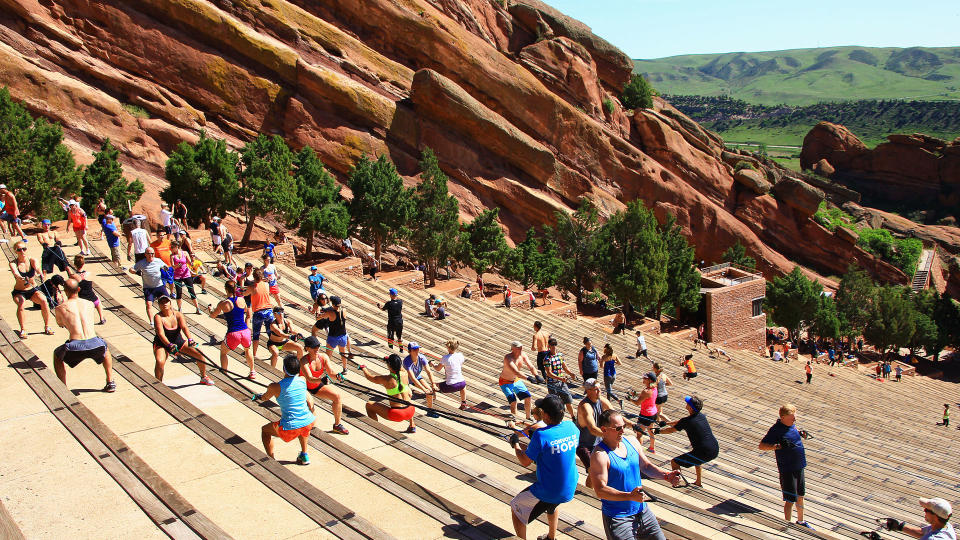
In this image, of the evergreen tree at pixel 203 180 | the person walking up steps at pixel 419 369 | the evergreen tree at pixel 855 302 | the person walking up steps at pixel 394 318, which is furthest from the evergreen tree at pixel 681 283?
the person walking up steps at pixel 419 369

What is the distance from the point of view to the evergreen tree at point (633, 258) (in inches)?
1414

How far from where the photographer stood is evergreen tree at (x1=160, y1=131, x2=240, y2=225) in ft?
94.6

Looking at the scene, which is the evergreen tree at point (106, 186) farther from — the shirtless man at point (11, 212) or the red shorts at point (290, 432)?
the red shorts at point (290, 432)

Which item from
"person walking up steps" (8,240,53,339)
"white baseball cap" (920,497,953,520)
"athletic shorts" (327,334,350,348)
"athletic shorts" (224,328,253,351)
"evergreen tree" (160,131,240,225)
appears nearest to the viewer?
"white baseball cap" (920,497,953,520)

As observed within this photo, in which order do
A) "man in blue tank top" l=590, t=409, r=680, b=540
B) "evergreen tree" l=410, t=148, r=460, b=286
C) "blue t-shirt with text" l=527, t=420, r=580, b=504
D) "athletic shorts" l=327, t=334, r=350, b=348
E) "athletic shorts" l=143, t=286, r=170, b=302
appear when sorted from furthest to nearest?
"evergreen tree" l=410, t=148, r=460, b=286 < "athletic shorts" l=143, t=286, r=170, b=302 < "athletic shorts" l=327, t=334, r=350, b=348 < "blue t-shirt with text" l=527, t=420, r=580, b=504 < "man in blue tank top" l=590, t=409, r=680, b=540

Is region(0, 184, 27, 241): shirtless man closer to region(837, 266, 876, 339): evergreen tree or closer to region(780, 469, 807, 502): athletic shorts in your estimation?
region(780, 469, 807, 502): athletic shorts

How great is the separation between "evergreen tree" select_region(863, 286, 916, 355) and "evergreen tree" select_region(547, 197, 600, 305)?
23.6 metres

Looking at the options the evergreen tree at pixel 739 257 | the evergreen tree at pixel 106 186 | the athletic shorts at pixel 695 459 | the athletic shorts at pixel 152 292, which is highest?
the athletic shorts at pixel 695 459

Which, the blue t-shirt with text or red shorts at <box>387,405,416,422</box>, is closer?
the blue t-shirt with text

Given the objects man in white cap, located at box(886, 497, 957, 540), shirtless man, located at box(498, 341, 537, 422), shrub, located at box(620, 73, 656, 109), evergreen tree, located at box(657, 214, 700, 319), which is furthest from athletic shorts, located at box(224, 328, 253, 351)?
shrub, located at box(620, 73, 656, 109)

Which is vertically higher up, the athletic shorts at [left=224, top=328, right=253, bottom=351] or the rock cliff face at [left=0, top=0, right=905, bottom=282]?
the rock cliff face at [left=0, top=0, right=905, bottom=282]

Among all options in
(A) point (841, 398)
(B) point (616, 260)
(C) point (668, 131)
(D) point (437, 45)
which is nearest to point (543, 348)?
(A) point (841, 398)

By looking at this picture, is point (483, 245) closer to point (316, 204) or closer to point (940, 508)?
point (316, 204)

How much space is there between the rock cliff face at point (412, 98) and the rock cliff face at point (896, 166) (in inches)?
1859
